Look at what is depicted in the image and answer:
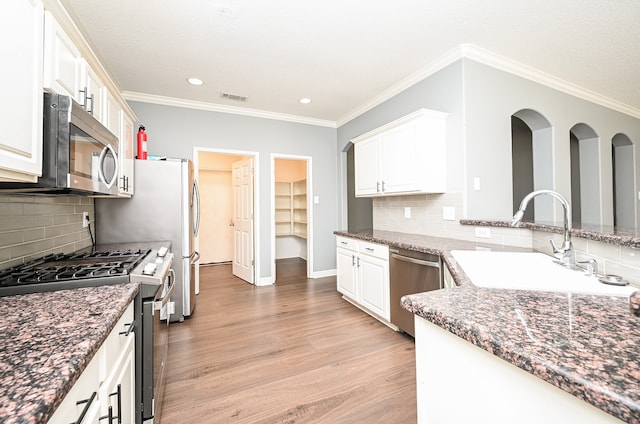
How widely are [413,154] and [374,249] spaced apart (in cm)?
102

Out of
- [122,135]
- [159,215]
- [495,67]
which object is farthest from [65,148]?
[495,67]

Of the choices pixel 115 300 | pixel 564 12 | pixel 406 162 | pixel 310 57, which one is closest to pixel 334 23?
pixel 310 57

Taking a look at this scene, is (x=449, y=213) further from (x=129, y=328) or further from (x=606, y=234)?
(x=129, y=328)

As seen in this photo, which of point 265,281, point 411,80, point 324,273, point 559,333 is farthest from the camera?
point 324,273

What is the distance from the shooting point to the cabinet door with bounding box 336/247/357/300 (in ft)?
10.4

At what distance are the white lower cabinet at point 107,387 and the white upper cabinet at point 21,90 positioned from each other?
67cm

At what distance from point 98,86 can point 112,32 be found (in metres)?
0.77

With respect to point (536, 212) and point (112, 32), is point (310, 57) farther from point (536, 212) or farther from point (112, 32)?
point (536, 212)

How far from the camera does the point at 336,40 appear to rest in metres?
2.50

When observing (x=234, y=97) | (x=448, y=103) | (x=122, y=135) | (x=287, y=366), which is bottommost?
(x=287, y=366)

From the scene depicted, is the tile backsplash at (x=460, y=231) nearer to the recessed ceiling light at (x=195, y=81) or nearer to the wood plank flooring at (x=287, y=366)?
the wood plank flooring at (x=287, y=366)

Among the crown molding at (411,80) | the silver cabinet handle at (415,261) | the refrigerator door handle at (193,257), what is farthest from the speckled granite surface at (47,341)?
the crown molding at (411,80)

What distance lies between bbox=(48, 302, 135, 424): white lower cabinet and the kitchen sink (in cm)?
127

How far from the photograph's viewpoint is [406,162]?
2.86 meters
